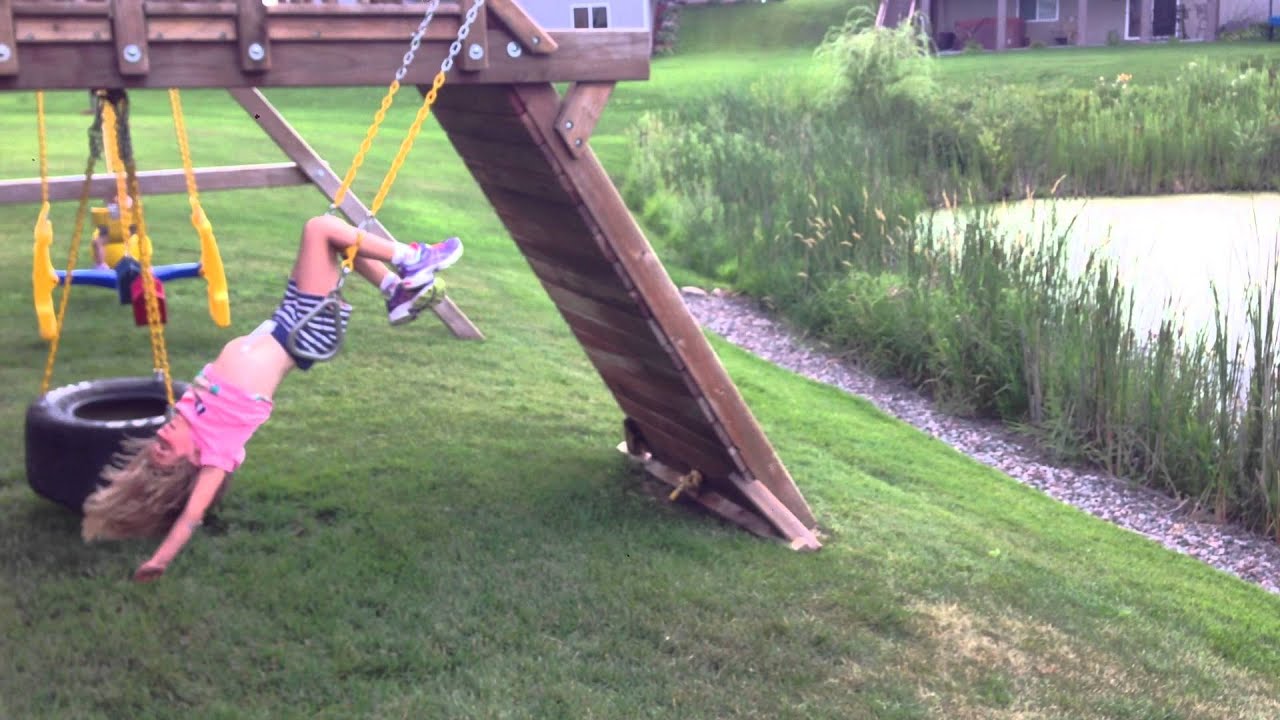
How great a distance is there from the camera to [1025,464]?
8.11 meters

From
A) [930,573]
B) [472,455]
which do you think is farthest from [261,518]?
[930,573]

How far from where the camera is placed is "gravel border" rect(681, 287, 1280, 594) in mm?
6805

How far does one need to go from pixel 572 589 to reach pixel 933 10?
40.8 m

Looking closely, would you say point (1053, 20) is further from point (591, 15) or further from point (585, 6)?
point (585, 6)

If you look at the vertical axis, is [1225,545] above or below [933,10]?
below

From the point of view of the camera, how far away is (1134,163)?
15305mm

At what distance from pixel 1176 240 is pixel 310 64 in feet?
35.2

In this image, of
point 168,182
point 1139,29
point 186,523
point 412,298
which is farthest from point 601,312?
point 1139,29

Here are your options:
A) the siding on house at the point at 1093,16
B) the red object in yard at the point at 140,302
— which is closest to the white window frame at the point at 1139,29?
the siding on house at the point at 1093,16

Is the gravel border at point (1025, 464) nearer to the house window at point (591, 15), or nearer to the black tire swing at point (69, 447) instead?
the black tire swing at point (69, 447)

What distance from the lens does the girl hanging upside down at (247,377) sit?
179 inches

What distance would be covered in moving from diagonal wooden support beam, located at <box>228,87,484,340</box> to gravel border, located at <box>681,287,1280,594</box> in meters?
2.82

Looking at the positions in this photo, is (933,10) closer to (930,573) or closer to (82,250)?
(82,250)

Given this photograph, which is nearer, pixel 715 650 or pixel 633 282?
pixel 715 650
